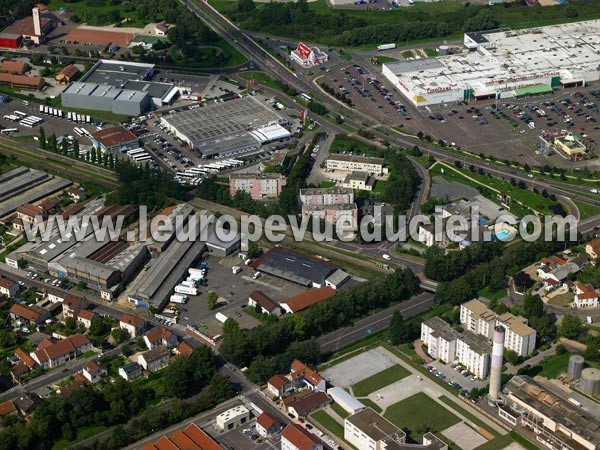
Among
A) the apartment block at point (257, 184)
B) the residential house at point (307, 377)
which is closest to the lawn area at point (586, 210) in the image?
the apartment block at point (257, 184)

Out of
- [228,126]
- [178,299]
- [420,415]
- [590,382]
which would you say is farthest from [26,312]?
[590,382]

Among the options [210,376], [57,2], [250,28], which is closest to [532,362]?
[210,376]

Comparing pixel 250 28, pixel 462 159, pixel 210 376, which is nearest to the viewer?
pixel 210 376

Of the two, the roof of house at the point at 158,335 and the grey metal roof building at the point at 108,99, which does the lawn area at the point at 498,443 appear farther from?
the grey metal roof building at the point at 108,99

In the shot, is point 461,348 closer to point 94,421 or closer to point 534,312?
point 534,312

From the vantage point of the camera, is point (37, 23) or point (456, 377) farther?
point (37, 23)

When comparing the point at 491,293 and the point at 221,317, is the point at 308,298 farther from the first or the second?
the point at 491,293
